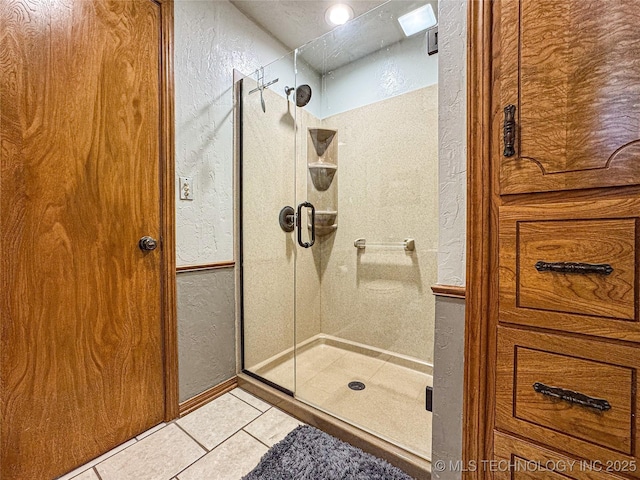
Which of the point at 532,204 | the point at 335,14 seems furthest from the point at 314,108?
the point at 532,204

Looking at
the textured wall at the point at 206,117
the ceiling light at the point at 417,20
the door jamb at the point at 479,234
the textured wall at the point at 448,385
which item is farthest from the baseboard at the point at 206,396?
the ceiling light at the point at 417,20

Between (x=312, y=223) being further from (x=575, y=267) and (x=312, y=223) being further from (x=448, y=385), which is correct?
(x=575, y=267)

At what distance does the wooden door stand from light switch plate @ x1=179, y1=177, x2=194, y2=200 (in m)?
0.13

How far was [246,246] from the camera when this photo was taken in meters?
1.68

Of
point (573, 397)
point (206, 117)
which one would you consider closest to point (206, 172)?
point (206, 117)

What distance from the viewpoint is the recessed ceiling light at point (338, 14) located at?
1.67m

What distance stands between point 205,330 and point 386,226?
4.22ft

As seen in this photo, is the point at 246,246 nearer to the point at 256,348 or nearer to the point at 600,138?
the point at 256,348

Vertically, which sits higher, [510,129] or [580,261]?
[510,129]

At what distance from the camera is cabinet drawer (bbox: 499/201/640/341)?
601 millimetres

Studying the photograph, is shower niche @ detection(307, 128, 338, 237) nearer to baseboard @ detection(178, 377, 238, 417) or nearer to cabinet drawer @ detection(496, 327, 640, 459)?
baseboard @ detection(178, 377, 238, 417)

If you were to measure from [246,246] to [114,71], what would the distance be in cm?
99

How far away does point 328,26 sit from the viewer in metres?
1.83

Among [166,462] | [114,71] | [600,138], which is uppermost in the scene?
[114,71]
